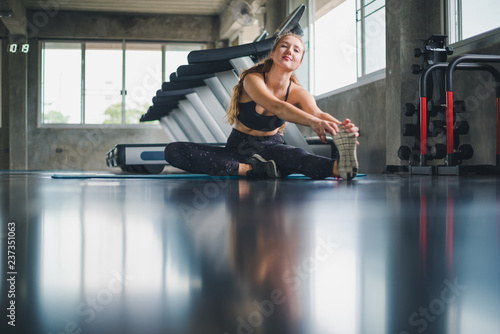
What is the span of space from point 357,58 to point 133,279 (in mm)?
5278

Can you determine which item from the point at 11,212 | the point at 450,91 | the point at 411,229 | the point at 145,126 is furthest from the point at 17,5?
the point at 411,229

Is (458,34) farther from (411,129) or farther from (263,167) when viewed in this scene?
(263,167)

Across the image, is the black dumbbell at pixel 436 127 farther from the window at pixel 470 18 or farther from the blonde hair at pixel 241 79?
the blonde hair at pixel 241 79

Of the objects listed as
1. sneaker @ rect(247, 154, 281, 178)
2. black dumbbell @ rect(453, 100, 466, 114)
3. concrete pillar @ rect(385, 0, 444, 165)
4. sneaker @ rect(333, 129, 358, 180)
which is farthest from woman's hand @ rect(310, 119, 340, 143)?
concrete pillar @ rect(385, 0, 444, 165)

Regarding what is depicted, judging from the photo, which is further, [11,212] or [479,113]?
[479,113]

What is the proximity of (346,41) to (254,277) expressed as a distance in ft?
18.5

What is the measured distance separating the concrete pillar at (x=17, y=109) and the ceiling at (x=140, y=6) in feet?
3.85

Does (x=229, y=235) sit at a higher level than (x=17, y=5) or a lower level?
lower

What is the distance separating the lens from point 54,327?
29 cm

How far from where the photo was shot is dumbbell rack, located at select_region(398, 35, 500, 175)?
3186 mm

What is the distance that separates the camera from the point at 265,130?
283cm

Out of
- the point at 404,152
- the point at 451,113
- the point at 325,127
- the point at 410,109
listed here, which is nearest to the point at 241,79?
the point at 325,127

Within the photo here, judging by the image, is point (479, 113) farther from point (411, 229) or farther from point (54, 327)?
point (54, 327)

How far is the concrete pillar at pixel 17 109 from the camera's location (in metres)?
9.87
